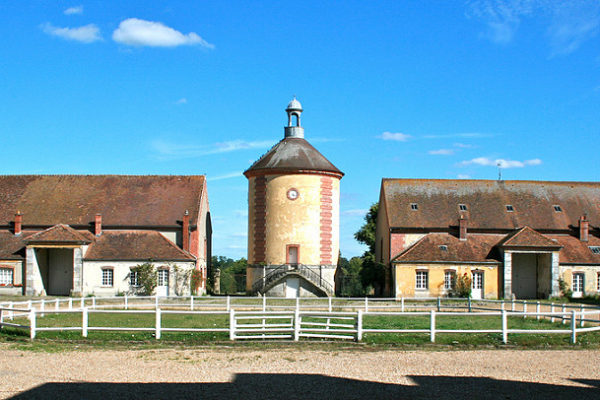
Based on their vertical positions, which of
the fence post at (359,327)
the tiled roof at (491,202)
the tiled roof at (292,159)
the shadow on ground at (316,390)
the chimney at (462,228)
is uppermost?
the tiled roof at (292,159)

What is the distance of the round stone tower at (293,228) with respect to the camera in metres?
39.6

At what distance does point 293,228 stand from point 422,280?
7.76m

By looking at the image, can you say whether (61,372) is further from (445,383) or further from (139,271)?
(139,271)

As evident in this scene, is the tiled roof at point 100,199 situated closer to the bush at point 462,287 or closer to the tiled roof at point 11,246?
the tiled roof at point 11,246

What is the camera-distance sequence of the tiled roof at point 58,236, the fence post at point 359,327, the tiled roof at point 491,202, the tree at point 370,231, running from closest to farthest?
the fence post at point 359,327
the tiled roof at point 58,236
the tiled roof at point 491,202
the tree at point 370,231

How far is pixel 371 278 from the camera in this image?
41.7 metres

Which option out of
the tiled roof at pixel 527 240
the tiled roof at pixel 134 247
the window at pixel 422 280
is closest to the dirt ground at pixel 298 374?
the window at pixel 422 280

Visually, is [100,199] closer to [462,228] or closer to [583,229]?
[462,228]

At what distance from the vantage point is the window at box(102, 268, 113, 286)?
38.8m

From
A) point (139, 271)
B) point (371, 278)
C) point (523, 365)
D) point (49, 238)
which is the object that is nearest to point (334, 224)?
point (371, 278)

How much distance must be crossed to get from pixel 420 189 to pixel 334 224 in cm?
618

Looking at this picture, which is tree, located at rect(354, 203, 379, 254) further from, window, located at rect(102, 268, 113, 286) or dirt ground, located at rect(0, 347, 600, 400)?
dirt ground, located at rect(0, 347, 600, 400)

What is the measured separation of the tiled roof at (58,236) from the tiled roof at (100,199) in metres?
1.83

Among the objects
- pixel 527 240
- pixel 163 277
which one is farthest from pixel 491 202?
pixel 163 277
